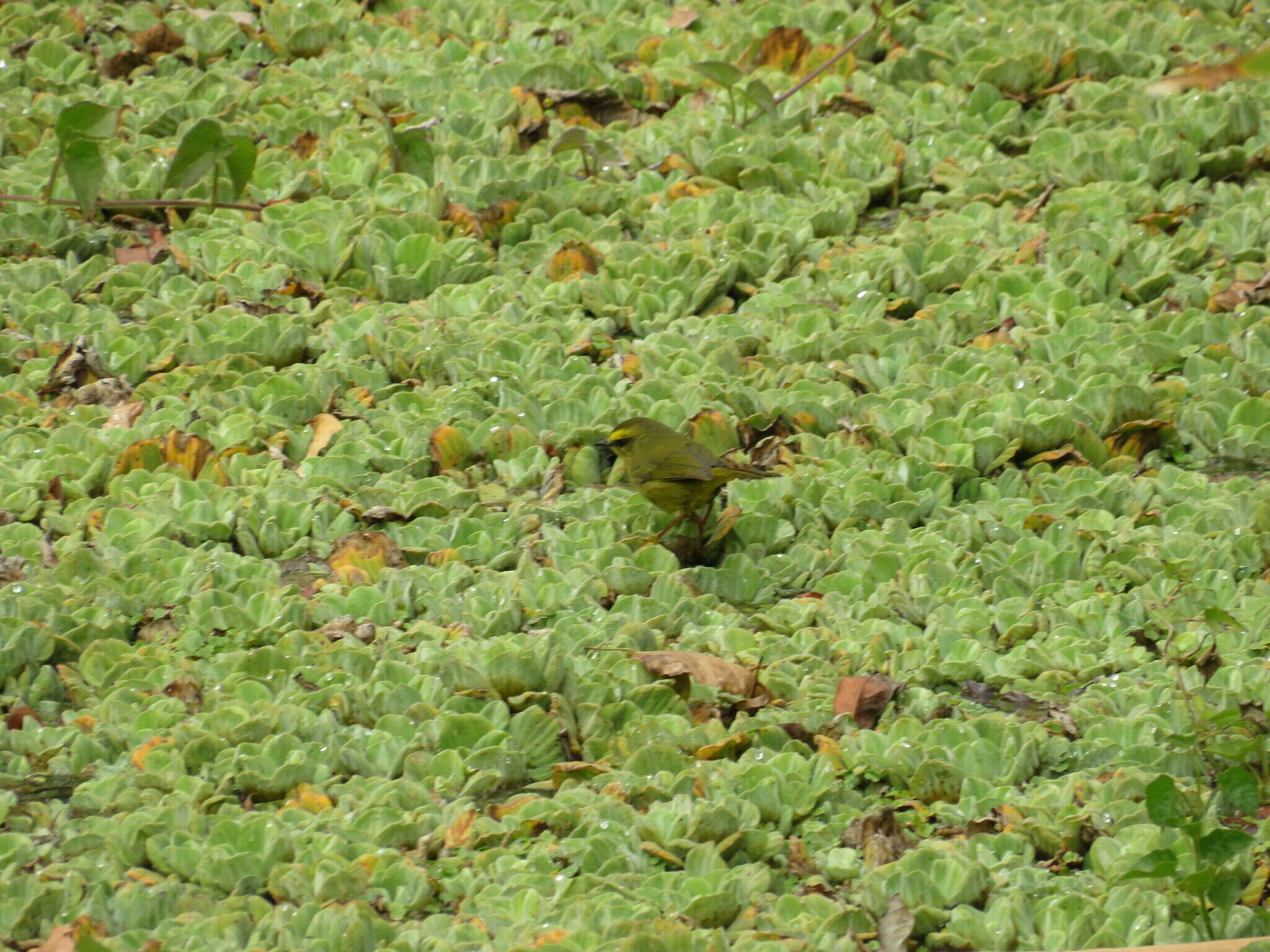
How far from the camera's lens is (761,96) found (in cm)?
516

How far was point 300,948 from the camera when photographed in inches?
92.8

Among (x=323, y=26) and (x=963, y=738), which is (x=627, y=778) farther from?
(x=323, y=26)

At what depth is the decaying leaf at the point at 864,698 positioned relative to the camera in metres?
2.99

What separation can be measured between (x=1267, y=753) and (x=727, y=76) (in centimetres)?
316

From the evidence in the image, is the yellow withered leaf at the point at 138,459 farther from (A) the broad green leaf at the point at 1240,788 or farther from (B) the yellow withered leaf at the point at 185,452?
(A) the broad green leaf at the point at 1240,788

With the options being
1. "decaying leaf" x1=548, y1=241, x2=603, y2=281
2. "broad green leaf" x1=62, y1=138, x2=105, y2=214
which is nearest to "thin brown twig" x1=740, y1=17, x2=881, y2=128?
"decaying leaf" x1=548, y1=241, x2=603, y2=281

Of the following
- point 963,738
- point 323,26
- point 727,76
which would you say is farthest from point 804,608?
point 323,26

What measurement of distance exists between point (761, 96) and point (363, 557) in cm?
258

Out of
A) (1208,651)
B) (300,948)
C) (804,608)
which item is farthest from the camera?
(804,608)

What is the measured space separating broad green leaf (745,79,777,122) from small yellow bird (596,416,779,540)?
197 centimetres

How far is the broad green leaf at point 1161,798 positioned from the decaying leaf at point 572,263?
2644 mm

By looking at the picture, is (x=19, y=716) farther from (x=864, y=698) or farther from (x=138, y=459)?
(x=864, y=698)

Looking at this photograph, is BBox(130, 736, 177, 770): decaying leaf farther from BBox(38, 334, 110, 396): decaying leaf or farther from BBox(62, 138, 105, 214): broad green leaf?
BBox(62, 138, 105, 214): broad green leaf

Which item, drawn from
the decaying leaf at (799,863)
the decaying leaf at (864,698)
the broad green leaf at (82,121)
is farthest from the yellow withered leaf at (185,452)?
the decaying leaf at (799,863)
